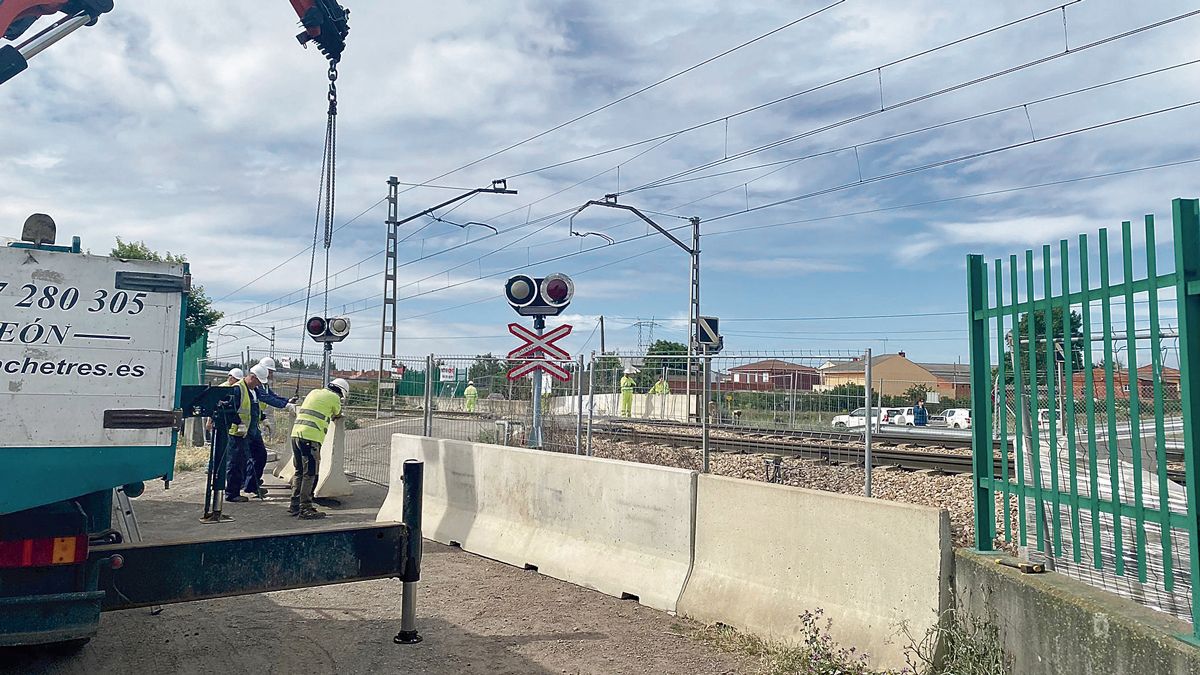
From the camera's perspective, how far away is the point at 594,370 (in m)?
9.70

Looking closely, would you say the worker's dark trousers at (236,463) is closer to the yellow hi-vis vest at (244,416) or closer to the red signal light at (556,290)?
the yellow hi-vis vest at (244,416)

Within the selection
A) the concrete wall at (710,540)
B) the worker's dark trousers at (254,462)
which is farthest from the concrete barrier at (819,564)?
the worker's dark trousers at (254,462)

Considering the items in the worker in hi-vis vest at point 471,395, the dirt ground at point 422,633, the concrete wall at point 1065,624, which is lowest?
the dirt ground at point 422,633

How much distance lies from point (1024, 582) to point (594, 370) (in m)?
5.92

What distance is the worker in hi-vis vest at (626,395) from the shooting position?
31.4 feet

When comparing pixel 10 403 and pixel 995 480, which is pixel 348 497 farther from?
pixel 995 480

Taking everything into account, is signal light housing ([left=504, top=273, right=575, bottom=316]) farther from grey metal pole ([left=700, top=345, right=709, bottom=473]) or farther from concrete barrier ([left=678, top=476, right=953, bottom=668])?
concrete barrier ([left=678, top=476, right=953, bottom=668])

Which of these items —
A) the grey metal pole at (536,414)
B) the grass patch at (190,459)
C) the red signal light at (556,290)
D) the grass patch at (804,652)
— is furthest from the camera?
the grass patch at (190,459)

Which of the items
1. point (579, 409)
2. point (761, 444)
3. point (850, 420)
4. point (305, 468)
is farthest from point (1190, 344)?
point (305, 468)

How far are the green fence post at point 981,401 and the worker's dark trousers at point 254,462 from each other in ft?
A: 32.1

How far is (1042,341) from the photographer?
4398 millimetres

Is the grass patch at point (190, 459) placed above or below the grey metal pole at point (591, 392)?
below

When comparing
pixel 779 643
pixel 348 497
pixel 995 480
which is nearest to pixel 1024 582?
pixel 995 480

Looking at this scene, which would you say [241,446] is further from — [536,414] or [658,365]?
[658,365]
